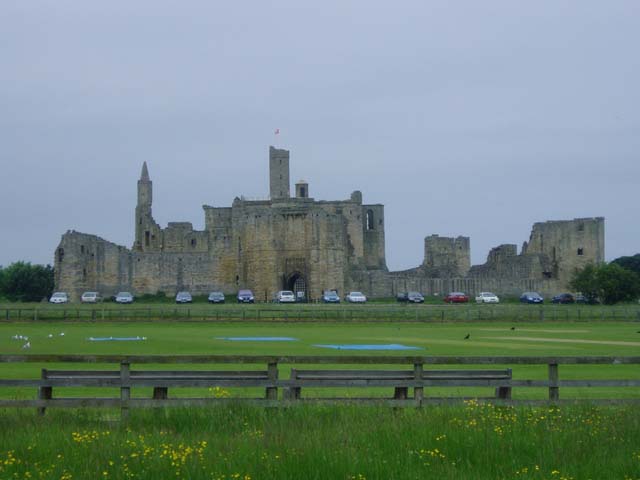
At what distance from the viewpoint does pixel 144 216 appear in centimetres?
12188

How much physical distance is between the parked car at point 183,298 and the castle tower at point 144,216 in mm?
28360

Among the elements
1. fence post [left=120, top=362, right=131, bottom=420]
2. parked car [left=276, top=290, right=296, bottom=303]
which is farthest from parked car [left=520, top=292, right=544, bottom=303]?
fence post [left=120, top=362, right=131, bottom=420]

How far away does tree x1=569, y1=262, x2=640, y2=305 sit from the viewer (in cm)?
8119

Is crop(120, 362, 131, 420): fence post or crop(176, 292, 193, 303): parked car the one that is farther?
crop(176, 292, 193, 303): parked car

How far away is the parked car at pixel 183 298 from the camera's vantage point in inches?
3292

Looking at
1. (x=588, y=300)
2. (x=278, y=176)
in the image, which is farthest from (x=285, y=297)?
(x=278, y=176)

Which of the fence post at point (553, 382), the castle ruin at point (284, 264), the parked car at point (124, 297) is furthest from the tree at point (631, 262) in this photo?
the fence post at point (553, 382)

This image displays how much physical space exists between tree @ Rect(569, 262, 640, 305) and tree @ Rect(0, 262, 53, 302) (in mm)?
50806

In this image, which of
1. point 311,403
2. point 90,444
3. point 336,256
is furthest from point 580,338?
point 336,256

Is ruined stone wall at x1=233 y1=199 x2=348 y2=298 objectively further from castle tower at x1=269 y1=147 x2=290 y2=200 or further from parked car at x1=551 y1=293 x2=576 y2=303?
castle tower at x1=269 y1=147 x2=290 y2=200

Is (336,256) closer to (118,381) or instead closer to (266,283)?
(266,283)

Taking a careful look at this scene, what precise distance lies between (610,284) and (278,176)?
51.5 meters

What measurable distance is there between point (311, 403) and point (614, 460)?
507 centimetres

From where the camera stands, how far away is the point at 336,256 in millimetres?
91562
